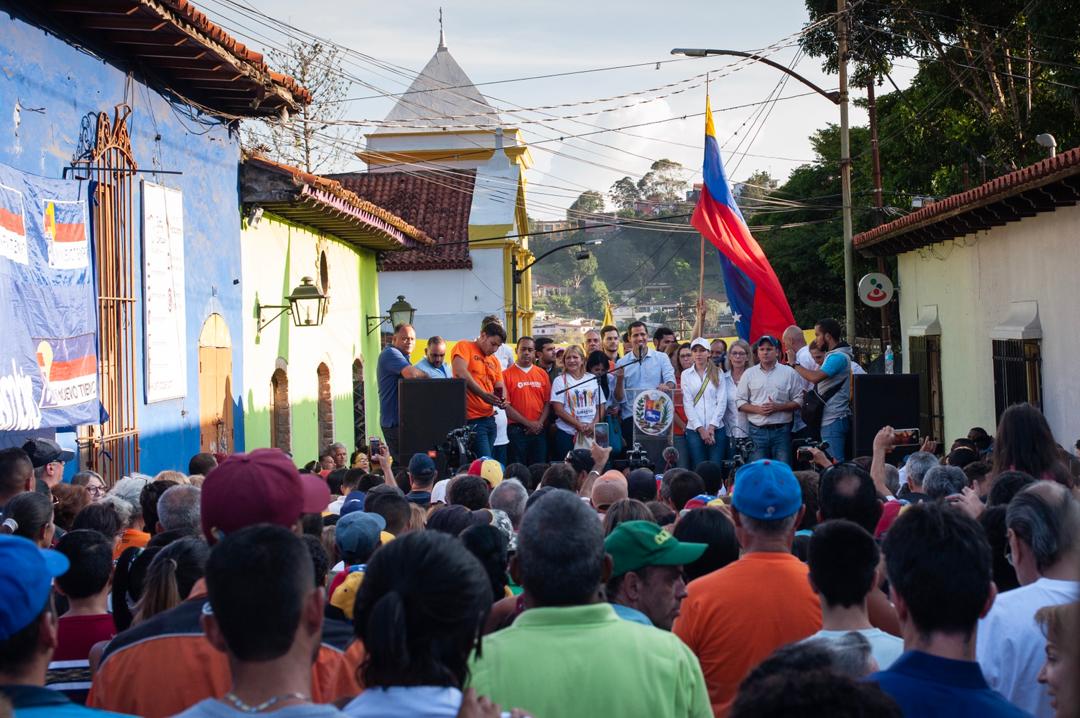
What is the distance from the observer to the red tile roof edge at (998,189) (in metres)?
12.1

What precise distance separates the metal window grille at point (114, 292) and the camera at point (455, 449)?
3.16 m

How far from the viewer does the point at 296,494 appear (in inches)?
154

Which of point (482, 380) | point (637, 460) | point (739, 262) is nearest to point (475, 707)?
point (637, 460)

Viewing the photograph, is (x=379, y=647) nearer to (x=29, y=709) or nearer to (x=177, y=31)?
(x=29, y=709)

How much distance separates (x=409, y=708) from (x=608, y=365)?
10.9 m

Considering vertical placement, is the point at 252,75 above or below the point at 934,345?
above

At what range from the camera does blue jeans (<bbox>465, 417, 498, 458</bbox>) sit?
13102mm

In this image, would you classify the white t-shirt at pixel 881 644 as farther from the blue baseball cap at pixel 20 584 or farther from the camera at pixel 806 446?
the camera at pixel 806 446

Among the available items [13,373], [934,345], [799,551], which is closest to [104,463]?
[13,373]

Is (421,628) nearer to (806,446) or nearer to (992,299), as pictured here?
(806,446)

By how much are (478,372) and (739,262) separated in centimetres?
531

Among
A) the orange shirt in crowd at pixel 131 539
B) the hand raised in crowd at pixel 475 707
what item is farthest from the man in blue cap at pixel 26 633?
the orange shirt in crowd at pixel 131 539

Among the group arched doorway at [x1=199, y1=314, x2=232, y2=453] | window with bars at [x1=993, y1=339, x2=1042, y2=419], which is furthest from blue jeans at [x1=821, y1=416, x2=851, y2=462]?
arched doorway at [x1=199, y1=314, x2=232, y2=453]

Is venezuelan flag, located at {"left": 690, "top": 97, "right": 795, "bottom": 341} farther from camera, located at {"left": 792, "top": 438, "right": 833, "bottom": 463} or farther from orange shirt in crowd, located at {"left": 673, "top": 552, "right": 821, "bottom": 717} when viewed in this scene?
orange shirt in crowd, located at {"left": 673, "top": 552, "right": 821, "bottom": 717}
